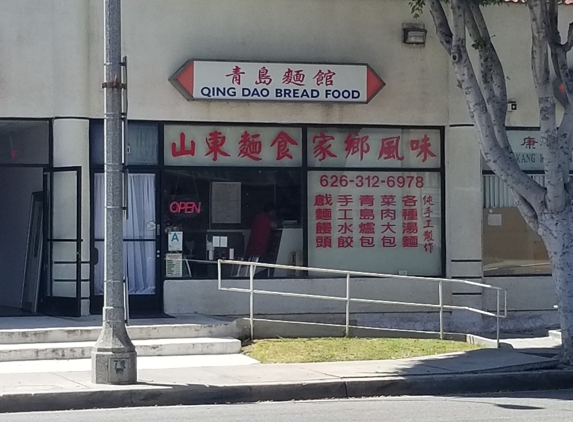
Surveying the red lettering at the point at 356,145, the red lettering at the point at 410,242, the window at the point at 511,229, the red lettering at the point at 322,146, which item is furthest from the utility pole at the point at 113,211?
the window at the point at 511,229

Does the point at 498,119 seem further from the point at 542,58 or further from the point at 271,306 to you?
the point at 271,306

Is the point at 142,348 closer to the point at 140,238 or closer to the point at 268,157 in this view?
the point at 140,238

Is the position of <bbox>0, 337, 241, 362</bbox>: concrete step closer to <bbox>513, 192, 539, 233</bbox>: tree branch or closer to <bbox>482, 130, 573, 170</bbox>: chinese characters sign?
<bbox>513, 192, 539, 233</bbox>: tree branch

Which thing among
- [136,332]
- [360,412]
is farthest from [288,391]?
[136,332]

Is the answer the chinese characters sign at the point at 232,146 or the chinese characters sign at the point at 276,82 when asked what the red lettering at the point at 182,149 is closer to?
the chinese characters sign at the point at 232,146

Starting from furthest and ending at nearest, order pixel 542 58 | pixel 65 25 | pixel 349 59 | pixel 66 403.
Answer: pixel 349 59, pixel 65 25, pixel 542 58, pixel 66 403

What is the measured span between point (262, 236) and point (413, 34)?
4393 mm

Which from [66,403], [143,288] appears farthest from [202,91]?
[66,403]

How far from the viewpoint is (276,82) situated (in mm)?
16594

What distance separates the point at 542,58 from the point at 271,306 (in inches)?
249

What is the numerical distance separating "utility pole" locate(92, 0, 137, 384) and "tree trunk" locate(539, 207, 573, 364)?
5.68m

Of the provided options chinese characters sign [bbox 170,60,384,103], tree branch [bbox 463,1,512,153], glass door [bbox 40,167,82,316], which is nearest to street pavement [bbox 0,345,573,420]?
glass door [bbox 40,167,82,316]

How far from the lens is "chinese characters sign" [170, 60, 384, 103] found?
53.4 feet

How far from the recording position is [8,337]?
45.4 ft
